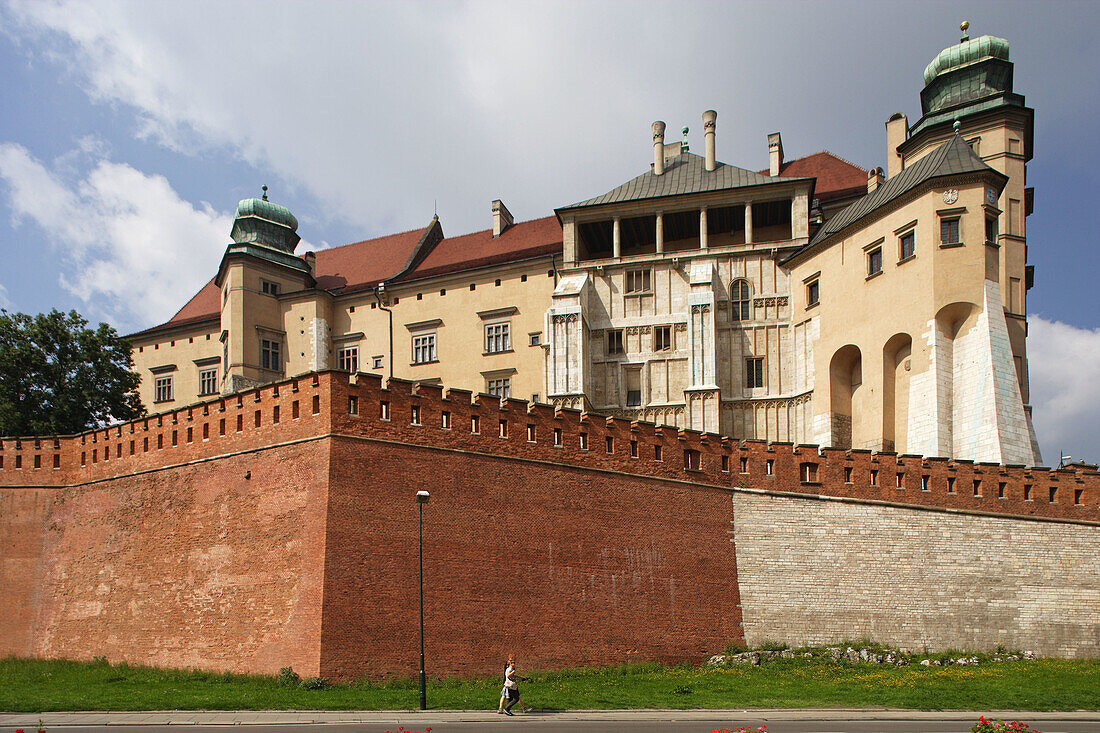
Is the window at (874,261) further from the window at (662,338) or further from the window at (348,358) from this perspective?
the window at (348,358)

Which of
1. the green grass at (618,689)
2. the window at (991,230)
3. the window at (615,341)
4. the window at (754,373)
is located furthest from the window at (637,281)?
the green grass at (618,689)

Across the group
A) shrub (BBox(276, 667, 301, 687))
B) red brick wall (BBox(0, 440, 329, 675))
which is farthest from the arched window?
shrub (BBox(276, 667, 301, 687))

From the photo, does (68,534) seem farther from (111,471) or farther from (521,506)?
(521,506)

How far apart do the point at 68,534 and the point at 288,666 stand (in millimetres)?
12090

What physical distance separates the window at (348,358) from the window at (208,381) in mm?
8211

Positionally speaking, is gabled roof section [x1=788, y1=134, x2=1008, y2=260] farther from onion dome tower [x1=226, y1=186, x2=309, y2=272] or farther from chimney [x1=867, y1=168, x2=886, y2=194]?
onion dome tower [x1=226, y1=186, x2=309, y2=272]

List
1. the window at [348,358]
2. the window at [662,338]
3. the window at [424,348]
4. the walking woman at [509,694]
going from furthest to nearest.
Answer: the window at [348,358] < the window at [424,348] < the window at [662,338] < the walking woman at [509,694]

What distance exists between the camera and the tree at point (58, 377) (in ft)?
152

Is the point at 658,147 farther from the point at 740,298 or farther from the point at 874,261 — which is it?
the point at 874,261

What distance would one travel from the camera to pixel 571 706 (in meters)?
25.4

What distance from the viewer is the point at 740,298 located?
175 feet

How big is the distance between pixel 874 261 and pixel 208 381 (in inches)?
1668

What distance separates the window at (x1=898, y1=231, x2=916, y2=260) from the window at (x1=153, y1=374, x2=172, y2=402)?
47.2m

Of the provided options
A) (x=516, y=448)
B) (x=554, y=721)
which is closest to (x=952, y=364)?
(x=516, y=448)
